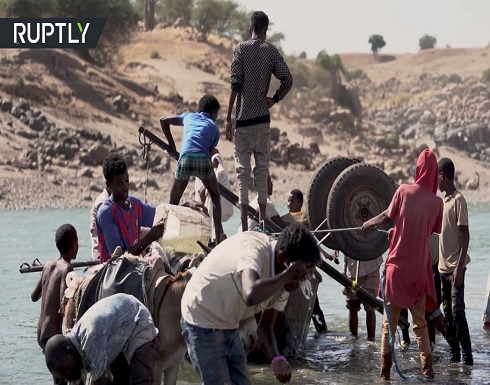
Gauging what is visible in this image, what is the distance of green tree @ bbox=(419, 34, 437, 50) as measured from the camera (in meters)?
116

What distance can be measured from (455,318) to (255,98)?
2.55 m

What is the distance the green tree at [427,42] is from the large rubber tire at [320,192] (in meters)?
108

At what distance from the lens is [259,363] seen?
35.7 feet

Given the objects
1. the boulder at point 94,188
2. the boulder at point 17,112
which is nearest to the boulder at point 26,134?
the boulder at point 17,112

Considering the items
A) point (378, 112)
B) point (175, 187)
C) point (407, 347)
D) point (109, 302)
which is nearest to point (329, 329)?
point (407, 347)

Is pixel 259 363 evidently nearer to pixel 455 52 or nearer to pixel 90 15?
pixel 90 15

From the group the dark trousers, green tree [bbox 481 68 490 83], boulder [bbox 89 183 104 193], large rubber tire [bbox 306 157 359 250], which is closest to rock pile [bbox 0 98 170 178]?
boulder [bbox 89 183 104 193]

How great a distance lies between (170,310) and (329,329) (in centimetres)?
599

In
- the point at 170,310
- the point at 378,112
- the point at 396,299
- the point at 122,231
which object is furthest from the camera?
the point at 378,112

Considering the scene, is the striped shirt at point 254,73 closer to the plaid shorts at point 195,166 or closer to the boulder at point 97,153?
the plaid shorts at point 195,166

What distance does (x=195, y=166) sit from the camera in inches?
393

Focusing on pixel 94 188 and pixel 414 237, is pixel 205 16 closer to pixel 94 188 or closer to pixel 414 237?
pixel 94 188

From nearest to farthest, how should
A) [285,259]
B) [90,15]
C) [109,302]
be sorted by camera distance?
[285,259] < [109,302] < [90,15]

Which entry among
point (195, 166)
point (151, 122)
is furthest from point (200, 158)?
point (151, 122)
